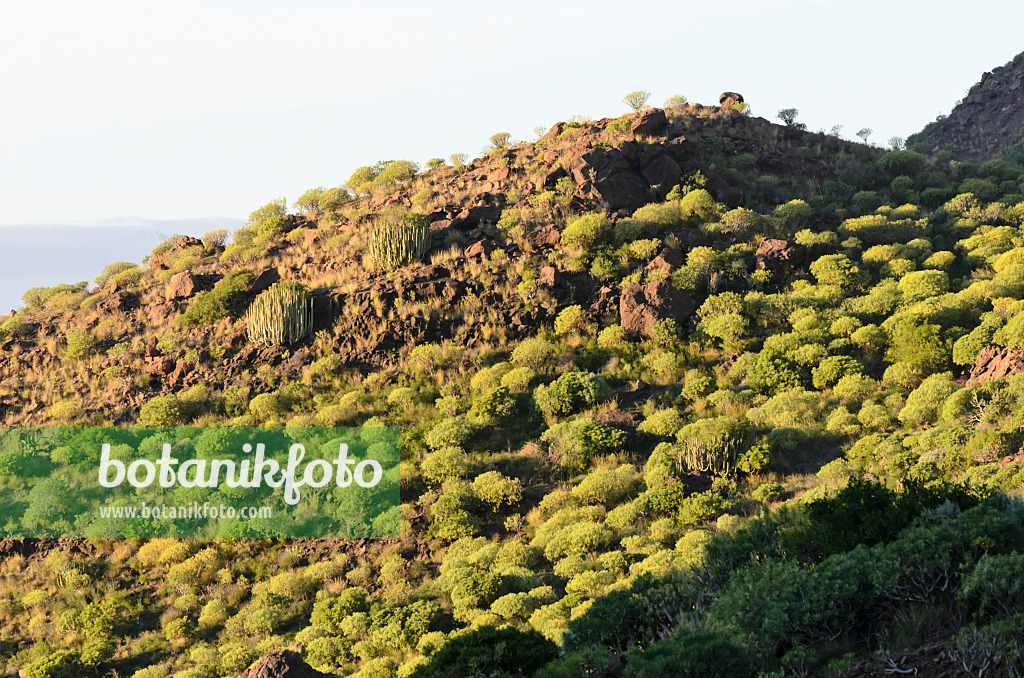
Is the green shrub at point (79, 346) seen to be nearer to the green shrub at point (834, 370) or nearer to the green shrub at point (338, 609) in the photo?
the green shrub at point (338, 609)

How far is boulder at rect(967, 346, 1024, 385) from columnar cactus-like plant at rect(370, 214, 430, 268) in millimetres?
14736

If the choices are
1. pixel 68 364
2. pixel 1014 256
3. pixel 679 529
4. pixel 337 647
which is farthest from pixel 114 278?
pixel 1014 256

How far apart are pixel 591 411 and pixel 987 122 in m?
43.1

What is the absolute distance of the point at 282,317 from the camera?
22.7 m

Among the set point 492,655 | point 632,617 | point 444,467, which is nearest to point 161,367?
point 444,467

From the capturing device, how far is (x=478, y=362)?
2091 centimetres

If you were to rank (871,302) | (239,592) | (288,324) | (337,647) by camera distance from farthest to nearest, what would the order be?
(288,324), (871,302), (239,592), (337,647)

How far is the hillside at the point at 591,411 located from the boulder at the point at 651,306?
0.08 metres

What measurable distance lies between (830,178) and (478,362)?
16.8m

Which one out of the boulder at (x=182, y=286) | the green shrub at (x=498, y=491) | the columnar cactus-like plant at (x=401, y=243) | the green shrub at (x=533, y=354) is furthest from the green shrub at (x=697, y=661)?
the boulder at (x=182, y=286)

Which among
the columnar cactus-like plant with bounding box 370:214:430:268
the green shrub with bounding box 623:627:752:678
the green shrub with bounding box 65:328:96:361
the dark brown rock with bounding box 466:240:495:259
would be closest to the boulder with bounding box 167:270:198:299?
the green shrub with bounding box 65:328:96:361

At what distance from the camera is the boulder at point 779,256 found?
75.6 feet

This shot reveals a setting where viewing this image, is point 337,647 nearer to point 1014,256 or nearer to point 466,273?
point 466,273

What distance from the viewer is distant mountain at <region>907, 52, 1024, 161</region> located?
4641 centimetres
